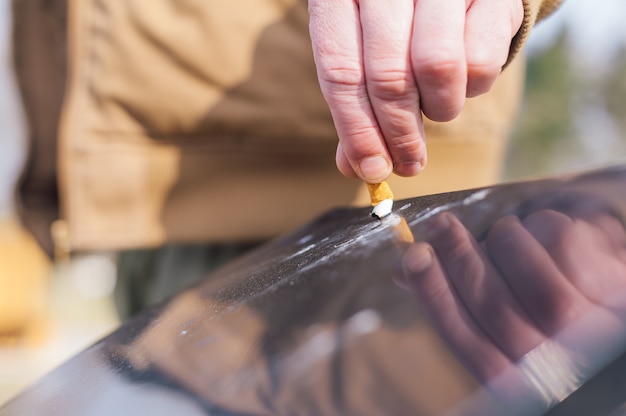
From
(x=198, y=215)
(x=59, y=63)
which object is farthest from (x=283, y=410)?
(x=59, y=63)

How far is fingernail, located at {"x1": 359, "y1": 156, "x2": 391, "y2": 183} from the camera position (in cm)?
57

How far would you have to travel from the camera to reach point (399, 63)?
1.70 ft

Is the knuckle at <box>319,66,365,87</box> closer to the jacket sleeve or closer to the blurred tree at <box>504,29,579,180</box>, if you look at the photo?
the jacket sleeve

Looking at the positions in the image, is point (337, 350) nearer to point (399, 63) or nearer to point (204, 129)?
point (399, 63)

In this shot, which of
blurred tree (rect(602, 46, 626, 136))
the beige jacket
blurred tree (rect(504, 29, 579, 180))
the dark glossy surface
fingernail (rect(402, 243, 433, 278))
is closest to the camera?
the dark glossy surface

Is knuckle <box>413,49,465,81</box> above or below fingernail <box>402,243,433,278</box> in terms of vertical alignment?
above

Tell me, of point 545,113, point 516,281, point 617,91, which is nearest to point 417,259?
point 516,281

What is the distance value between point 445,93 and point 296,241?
0.27 metres

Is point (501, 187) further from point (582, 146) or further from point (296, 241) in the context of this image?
point (582, 146)

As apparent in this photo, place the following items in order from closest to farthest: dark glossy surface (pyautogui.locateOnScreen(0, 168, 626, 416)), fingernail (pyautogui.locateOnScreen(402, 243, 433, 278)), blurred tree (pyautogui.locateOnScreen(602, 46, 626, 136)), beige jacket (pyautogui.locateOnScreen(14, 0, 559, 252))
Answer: dark glossy surface (pyautogui.locateOnScreen(0, 168, 626, 416)), fingernail (pyautogui.locateOnScreen(402, 243, 433, 278)), beige jacket (pyautogui.locateOnScreen(14, 0, 559, 252)), blurred tree (pyautogui.locateOnScreen(602, 46, 626, 136))

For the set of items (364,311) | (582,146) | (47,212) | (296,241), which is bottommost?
(582,146)

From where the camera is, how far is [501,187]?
590mm

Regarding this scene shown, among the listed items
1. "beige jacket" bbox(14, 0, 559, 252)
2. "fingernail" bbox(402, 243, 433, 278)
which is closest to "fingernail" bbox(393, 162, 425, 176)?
"fingernail" bbox(402, 243, 433, 278)

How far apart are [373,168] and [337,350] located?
19cm
